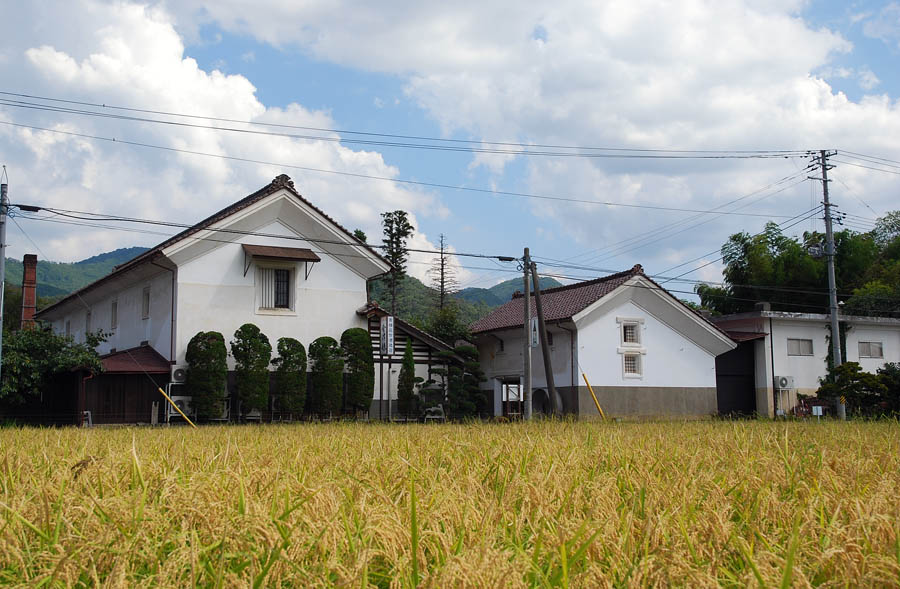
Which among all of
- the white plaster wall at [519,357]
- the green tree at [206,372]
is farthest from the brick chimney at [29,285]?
the white plaster wall at [519,357]

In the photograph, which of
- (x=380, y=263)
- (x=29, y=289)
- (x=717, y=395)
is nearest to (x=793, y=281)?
(x=717, y=395)

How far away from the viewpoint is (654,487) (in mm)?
4301

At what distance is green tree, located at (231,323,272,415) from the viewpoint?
25.0m

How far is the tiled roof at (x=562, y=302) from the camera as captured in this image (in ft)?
105

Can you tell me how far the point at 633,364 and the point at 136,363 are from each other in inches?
771

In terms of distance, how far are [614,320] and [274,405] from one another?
14.5 meters

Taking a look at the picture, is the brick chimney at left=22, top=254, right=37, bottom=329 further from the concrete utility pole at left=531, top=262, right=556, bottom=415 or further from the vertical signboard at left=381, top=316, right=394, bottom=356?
the concrete utility pole at left=531, top=262, right=556, bottom=415

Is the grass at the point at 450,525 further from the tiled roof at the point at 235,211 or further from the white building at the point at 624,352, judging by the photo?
the white building at the point at 624,352

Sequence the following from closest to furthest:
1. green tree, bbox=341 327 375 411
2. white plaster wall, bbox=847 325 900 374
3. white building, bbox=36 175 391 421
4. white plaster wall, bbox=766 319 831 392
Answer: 1. white building, bbox=36 175 391 421
2. green tree, bbox=341 327 375 411
3. white plaster wall, bbox=766 319 831 392
4. white plaster wall, bbox=847 325 900 374

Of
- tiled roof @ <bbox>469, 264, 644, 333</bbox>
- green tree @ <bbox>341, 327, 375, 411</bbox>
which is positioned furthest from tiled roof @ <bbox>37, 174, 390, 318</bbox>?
tiled roof @ <bbox>469, 264, 644, 333</bbox>

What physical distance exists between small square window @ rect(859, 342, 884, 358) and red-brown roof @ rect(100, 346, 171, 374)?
30.5 metres

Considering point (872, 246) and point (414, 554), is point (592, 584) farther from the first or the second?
point (872, 246)

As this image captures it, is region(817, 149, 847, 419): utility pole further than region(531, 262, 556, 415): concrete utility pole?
Yes

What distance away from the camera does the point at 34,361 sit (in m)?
23.1
